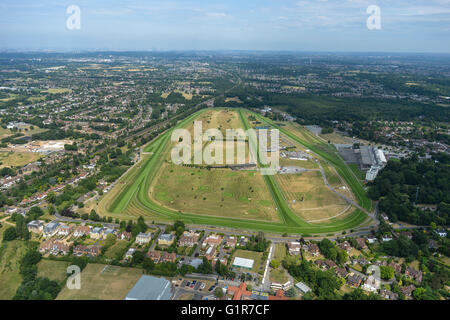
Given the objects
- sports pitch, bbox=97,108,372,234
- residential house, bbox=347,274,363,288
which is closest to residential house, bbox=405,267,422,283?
residential house, bbox=347,274,363,288

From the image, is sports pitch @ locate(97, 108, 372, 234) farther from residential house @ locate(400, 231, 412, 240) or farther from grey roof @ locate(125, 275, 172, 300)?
grey roof @ locate(125, 275, 172, 300)

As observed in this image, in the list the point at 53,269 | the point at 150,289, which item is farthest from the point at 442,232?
the point at 53,269

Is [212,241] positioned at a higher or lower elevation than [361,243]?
higher

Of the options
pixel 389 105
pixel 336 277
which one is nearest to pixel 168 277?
pixel 336 277

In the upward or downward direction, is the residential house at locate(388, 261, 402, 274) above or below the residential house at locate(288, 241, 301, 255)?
below

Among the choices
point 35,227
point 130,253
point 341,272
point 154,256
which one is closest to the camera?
point 341,272

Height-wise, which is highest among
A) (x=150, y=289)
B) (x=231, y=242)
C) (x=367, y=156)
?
(x=367, y=156)

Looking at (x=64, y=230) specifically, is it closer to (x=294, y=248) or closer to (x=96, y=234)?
(x=96, y=234)
